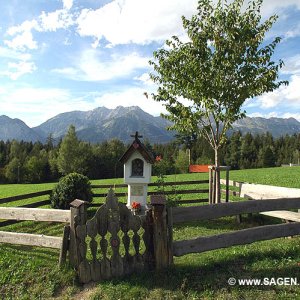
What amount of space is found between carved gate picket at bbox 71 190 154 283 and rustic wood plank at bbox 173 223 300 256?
2.20 feet

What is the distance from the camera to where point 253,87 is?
10.8 metres

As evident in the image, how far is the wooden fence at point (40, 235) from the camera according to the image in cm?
612

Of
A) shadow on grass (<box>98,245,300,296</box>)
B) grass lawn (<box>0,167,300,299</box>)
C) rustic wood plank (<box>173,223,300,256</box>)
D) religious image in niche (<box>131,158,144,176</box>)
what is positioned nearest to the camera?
grass lawn (<box>0,167,300,299</box>)

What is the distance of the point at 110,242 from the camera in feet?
19.5

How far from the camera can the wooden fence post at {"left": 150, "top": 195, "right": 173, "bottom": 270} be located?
5.92 meters

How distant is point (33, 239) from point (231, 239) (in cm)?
440

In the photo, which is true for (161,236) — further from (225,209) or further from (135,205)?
(135,205)

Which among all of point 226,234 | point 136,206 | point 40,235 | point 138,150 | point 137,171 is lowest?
point 136,206

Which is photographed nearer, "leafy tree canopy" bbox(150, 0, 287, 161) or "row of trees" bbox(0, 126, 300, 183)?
"leafy tree canopy" bbox(150, 0, 287, 161)

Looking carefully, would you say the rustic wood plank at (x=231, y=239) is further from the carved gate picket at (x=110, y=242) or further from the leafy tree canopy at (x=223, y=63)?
the leafy tree canopy at (x=223, y=63)

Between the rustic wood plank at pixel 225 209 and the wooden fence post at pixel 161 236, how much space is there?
0.30 meters

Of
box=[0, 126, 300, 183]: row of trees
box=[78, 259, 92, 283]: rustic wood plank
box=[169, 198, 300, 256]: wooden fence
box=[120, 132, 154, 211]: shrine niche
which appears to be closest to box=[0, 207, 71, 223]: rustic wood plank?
box=[78, 259, 92, 283]: rustic wood plank

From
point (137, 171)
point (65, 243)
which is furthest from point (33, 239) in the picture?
point (137, 171)

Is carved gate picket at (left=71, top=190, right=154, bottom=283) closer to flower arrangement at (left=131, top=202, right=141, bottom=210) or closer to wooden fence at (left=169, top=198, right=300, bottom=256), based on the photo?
wooden fence at (left=169, top=198, right=300, bottom=256)
